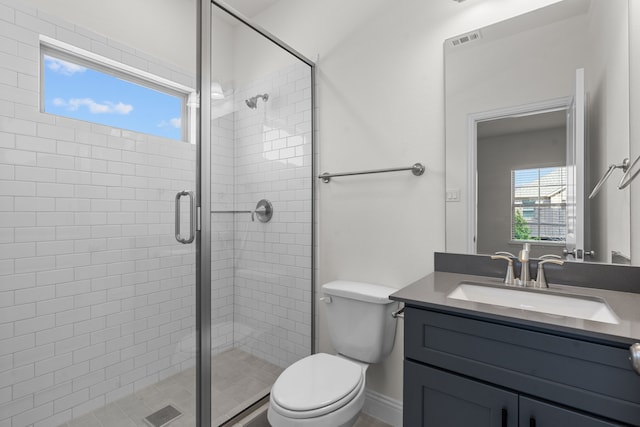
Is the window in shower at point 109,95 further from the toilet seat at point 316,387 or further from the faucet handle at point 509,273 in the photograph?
the faucet handle at point 509,273

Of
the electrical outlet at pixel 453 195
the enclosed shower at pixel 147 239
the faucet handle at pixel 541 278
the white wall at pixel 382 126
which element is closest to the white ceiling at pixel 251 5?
the white wall at pixel 382 126

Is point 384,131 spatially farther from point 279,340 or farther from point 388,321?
point 279,340

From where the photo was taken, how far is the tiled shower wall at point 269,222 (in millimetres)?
1626

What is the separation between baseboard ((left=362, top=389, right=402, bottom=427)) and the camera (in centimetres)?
171

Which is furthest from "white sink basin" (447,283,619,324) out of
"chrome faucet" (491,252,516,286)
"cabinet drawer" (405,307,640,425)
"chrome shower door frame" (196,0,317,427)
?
"chrome shower door frame" (196,0,317,427)

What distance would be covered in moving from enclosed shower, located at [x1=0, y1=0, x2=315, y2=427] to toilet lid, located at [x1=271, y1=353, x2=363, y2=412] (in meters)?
0.44

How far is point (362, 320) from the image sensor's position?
163 cm

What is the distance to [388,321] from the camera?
1617mm

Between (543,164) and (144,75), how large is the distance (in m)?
1.84

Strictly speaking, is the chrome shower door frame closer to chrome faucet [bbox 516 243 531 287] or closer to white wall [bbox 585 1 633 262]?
chrome faucet [bbox 516 243 531 287]

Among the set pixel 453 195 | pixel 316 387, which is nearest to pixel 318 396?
pixel 316 387

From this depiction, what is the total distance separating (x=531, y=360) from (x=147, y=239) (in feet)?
5.02

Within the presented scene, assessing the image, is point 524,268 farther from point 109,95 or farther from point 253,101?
point 109,95

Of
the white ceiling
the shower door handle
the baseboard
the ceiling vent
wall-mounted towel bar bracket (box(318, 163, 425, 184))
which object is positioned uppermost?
the white ceiling
